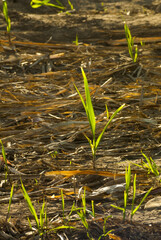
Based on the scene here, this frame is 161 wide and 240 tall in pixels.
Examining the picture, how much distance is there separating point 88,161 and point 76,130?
26cm

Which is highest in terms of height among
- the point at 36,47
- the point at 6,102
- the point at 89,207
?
the point at 36,47

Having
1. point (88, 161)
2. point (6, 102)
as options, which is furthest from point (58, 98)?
point (88, 161)

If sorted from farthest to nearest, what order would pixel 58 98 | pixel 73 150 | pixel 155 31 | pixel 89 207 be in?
pixel 155 31, pixel 58 98, pixel 73 150, pixel 89 207

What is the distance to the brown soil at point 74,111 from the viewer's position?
127 cm

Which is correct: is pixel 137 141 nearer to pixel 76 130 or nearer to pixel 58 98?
pixel 76 130

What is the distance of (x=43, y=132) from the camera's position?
187cm

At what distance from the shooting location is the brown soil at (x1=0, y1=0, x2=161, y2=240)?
1.27 m

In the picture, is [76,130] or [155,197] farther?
[76,130]

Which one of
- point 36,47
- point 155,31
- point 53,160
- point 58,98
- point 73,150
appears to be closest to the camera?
point 53,160

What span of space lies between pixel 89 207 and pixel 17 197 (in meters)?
0.28

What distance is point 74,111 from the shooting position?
2090 millimetres

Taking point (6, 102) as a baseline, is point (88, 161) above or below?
below

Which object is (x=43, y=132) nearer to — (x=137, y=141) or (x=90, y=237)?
(x=137, y=141)

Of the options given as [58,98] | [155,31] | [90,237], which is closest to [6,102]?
[58,98]
